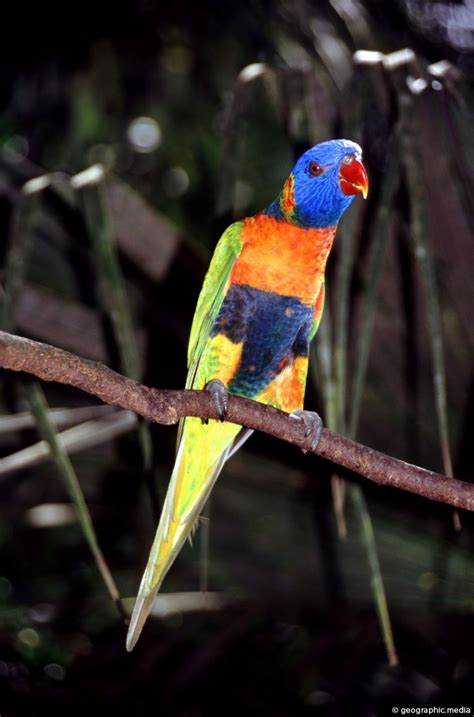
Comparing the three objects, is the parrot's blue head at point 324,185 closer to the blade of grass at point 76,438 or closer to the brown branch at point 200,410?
the brown branch at point 200,410

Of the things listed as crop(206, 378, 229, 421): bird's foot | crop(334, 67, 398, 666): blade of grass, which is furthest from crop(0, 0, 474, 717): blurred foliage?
crop(206, 378, 229, 421): bird's foot

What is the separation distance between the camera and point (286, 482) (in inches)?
72.8

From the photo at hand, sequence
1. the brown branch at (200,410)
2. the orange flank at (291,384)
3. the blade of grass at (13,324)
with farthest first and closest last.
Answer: the orange flank at (291,384) < the blade of grass at (13,324) < the brown branch at (200,410)

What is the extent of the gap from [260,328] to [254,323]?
0.02m

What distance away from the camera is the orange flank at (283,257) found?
127cm

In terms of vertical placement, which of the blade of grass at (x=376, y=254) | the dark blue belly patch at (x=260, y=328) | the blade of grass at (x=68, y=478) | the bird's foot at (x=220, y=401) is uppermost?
the dark blue belly patch at (x=260, y=328)

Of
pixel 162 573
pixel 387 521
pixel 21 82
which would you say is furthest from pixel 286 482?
pixel 21 82

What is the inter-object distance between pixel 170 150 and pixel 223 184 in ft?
8.63

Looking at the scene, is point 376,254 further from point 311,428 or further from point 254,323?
point 254,323

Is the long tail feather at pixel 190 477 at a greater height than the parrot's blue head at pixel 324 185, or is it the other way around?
the parrot's blue head at pixel 324 185

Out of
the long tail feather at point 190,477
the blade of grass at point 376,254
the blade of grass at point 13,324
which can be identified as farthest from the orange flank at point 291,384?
the blade of grass at point 13,324

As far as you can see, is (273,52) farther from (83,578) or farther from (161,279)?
(83,578)

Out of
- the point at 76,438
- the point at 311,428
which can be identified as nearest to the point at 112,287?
the point at 311,428

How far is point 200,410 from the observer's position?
103 centimetres
